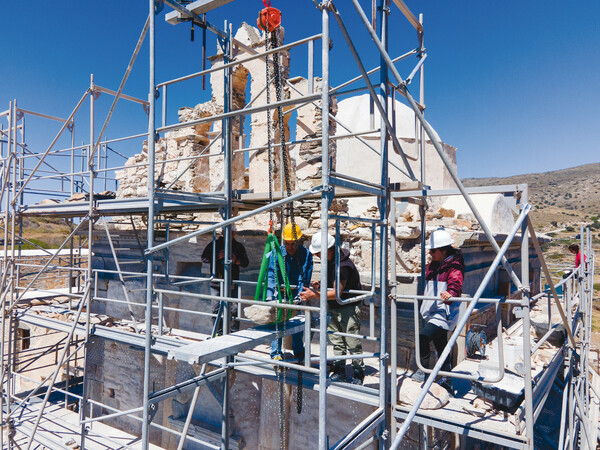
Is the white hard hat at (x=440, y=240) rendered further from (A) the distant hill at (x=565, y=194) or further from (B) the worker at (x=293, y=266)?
(A) the distant hill at (x=565, y=194)

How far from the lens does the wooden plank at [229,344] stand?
3678mm

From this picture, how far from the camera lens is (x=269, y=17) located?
455 centimetres

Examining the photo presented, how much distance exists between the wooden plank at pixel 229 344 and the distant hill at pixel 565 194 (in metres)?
48.3

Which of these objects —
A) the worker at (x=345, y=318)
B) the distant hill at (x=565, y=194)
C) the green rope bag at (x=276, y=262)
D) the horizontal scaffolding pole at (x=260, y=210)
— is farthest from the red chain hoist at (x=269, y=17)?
the distant hill at (x=565, y=194)

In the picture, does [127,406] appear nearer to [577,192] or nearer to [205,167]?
[205,167]

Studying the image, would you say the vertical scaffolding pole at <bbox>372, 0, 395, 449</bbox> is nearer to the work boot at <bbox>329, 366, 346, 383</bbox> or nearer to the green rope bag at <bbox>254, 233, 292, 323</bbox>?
the work boot at <bbox>329, 366, 346, 383</bbox>

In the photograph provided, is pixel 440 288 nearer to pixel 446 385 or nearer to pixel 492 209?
pixel 446 385

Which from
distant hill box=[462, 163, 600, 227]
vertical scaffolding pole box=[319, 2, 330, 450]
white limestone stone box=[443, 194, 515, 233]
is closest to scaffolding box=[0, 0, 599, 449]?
vertical scaffolding pole box=[319, 2, 330, 450]

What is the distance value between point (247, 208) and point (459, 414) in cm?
412

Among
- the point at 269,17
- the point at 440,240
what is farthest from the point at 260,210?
the point at 269,17

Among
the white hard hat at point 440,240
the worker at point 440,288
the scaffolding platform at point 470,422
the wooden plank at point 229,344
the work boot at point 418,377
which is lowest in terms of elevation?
the scaffolding platform at point 470,422

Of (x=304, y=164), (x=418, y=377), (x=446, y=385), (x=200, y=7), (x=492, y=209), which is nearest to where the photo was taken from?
(x=446, y=385)

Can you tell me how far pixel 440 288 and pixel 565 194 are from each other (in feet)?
227

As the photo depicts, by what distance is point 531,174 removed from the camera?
77312 millimetres
